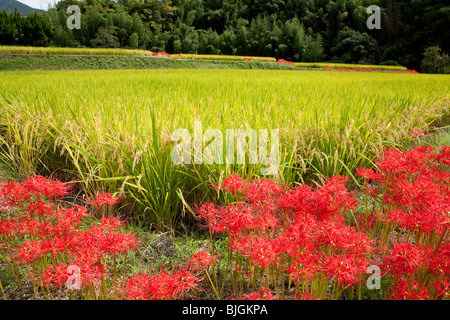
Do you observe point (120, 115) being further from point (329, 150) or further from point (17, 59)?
point (17, 59)

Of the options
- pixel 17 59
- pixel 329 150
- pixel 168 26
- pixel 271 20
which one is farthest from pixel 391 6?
pixel 329 150

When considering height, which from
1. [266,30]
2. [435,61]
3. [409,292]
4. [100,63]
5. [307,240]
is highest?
[266,30]

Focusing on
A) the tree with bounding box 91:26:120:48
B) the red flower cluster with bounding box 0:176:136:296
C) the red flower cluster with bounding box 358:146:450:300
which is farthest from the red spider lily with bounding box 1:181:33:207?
the tree with bounding box 91:26:120:48

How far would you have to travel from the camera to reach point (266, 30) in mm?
29547

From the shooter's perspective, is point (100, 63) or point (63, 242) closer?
point (63, 242)

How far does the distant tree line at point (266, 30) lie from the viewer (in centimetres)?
2075

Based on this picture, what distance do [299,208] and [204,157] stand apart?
663 millimetres

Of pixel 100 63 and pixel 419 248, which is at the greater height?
pixel 100 63

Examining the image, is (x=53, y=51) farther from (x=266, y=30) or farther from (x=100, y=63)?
(x=266, y=30)

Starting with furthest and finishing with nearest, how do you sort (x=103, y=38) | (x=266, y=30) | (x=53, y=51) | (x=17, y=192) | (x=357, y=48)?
(x=266, y=30), (x=103, y=38), (x=357, y=48), (x=53, y=51), (x=17, y=192)

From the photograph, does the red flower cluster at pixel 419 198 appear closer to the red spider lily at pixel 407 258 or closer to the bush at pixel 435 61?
the red spider lily at pixel 407 258

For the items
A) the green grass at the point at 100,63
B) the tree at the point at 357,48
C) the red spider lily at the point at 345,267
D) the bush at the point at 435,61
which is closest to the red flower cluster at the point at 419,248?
the red spider lily at the point at 345,267

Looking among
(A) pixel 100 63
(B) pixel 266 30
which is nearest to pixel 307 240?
(A) pixel 100 63

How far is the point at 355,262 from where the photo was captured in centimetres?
58
